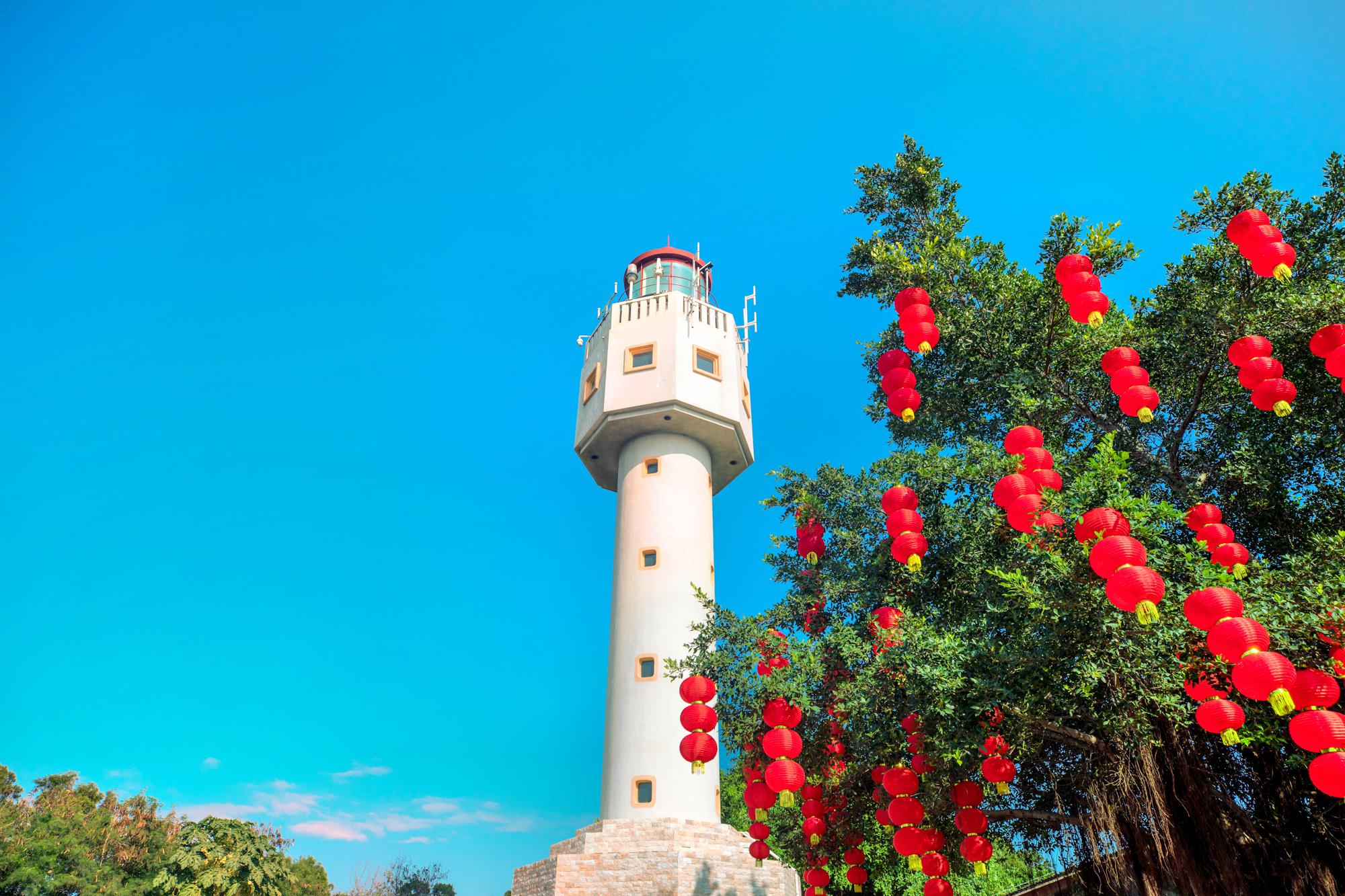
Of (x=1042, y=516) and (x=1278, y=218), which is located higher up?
(x=1278, y=218)

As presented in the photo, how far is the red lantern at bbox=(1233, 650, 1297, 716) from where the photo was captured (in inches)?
216

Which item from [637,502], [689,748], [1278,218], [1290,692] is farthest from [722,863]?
[1278,218]

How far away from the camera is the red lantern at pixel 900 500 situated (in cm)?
882

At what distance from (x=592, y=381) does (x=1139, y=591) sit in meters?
16.7

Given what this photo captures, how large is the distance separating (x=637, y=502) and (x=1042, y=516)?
12.8 meters

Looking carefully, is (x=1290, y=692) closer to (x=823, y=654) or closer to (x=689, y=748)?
(x=823, y=654)

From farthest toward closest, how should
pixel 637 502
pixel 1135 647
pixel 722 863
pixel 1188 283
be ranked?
pixel 637 502 → pixel 722 863 → pixel 1188 283 → pixel 1135 647

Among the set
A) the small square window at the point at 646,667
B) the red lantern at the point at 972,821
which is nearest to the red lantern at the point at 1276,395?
the red lantern at the point at 972,821

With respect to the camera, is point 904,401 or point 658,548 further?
point 658,548

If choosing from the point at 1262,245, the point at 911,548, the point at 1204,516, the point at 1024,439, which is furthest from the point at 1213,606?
the point at 1262,245

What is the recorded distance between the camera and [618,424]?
20.2m

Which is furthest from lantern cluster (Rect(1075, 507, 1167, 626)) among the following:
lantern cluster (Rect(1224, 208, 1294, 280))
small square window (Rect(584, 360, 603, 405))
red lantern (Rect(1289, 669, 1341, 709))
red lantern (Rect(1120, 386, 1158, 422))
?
small square window (Rect(584, 360, 603, 405))

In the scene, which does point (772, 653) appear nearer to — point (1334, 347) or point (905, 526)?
point (905, 526)

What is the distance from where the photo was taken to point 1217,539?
7609 mm
